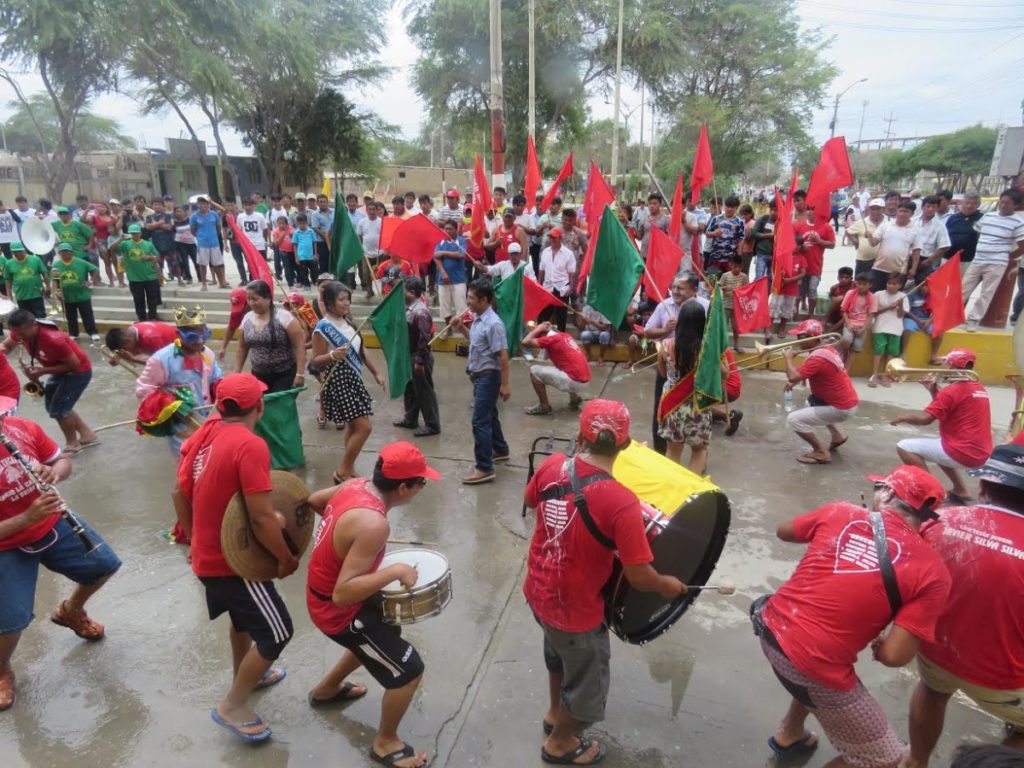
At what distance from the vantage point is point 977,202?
30.0 feet

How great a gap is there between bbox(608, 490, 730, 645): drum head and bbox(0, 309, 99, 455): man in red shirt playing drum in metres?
5.30

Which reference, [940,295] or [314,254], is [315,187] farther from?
[940,295]

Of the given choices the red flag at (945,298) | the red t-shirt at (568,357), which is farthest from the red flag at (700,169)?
the red t-shirt at (568,357)

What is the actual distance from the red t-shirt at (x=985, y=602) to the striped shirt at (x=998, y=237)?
7.77m

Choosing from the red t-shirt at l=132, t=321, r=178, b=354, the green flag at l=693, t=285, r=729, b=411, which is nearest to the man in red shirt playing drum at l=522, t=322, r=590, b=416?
the green flag at l=693, t=285, r=729, b=411

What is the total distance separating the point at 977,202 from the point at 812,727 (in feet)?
30.0

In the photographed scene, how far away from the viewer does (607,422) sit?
7.93 ft

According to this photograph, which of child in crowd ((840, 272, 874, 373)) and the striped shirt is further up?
the striped shirt

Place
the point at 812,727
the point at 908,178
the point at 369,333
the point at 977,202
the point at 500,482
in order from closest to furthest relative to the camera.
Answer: the point at 812,727 < the point at 500,482 < the point at 977,202 < the point at 369,333 < the point at 908,178

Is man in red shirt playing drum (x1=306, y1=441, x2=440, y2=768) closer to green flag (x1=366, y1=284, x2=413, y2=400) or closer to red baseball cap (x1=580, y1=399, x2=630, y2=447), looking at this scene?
red baseball cap (x1=580, y1=399, x2=630, y2=447)

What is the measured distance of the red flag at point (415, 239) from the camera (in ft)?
26.8

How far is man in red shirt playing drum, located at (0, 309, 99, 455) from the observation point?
5410 millimetres

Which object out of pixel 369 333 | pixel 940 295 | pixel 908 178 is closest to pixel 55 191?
pixel 369 333

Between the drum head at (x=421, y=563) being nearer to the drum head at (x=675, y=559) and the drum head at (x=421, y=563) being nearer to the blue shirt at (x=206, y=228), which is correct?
the drum head at (x=675, y=559)
